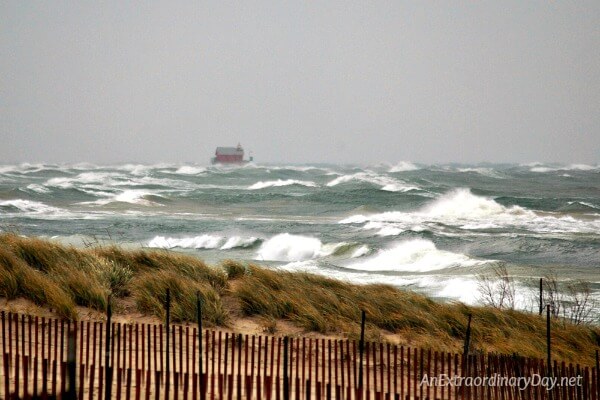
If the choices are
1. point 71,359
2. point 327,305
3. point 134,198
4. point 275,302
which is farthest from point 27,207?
point 71,359

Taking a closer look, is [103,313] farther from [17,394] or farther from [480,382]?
[480,382]

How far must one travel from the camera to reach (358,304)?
33.2 feet

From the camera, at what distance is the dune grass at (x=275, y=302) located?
923cm

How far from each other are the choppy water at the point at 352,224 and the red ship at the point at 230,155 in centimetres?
5134

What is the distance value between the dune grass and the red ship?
347 feet

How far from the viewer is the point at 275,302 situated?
391 inches

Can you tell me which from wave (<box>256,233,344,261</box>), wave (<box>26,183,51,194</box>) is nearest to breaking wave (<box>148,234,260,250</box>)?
wave (<box>256,233,344,261</box>)

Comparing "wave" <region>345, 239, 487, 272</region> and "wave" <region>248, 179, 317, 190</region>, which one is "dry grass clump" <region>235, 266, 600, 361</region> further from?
"wave" <region>248, 179, 317, 190</region>

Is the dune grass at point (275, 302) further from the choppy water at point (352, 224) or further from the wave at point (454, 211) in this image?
the wave at point (454, 211)

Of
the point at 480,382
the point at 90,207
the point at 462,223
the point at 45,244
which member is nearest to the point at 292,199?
the point at 90,207

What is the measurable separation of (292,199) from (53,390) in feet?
144

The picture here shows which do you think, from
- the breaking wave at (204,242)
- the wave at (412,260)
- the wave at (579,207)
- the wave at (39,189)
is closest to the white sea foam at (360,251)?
the wave at (412,260)

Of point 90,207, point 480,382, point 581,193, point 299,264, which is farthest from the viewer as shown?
point 581,193

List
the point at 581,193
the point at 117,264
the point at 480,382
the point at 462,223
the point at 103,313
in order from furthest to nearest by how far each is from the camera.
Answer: the point at 581,193 → the point at 462,223 → the point at 117,264 → the point at 103,313 → the point at 480,382
